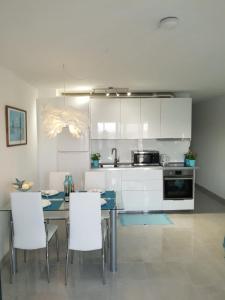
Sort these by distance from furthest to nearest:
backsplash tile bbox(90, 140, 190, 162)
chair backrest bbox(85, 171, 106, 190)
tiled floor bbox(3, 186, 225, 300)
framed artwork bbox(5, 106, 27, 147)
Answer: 1. backsplash tile bbox(90, 140, 190, 162)
2. chair backrest bbox(85, 171, 106, 190)
3. framed artwork bbox(5, 106, 27, 147)
4. tiled floor bbox(3, 186, 225, 300)

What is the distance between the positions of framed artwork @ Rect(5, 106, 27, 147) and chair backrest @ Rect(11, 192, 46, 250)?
978mm

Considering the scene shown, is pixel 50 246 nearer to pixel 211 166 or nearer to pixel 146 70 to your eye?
pixel 146 70

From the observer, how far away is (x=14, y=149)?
3.63 metres

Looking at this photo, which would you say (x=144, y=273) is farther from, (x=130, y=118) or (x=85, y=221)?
(x=130, y=118)

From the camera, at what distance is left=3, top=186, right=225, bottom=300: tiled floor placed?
2.63 m

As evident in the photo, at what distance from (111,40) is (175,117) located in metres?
3.25

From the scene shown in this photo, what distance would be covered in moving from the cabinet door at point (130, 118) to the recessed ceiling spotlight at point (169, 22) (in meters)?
3.24

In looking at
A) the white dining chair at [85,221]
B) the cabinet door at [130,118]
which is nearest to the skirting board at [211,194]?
the cabinet door at [130,118]

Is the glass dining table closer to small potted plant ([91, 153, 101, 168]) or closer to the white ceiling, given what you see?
the white ceiling

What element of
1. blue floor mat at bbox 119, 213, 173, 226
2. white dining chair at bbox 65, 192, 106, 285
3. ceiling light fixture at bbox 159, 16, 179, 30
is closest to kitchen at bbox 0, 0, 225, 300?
ceiling light fixture at bbox 159, 16, 179, 30

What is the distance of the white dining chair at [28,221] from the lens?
2.70m

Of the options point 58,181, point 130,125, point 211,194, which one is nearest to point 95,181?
point 58,181

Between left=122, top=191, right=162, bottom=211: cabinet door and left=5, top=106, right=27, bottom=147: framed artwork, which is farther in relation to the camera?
left=122, top=191, right=162, bottom=211: cabinet door

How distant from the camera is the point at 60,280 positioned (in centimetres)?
287
